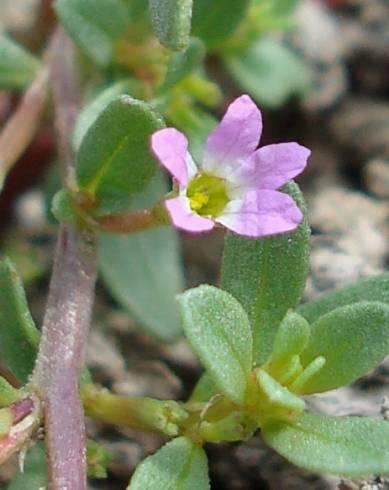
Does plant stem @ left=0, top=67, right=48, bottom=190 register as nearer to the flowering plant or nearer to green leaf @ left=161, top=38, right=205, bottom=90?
the flowering plant

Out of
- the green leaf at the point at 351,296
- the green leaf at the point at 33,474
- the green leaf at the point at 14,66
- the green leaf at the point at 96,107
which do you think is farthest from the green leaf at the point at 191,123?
the green leaf at the point at 33,474

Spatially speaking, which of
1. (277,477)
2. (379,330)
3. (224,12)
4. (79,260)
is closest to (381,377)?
(277,477)

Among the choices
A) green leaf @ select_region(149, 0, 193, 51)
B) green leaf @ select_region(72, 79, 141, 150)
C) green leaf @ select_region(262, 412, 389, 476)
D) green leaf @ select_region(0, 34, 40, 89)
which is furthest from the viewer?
green leaf @ select_region(0, 34, 40, 89)

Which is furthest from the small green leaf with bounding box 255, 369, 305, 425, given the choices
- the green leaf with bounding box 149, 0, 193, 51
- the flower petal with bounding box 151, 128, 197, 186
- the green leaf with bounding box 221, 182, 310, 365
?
the green leaf with bounding box 149, 0, 193, 51

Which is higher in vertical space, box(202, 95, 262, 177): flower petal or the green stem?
box(202, 95, 262, 177): flower petal

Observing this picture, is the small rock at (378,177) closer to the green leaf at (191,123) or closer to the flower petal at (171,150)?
the green leaf at (191,123)

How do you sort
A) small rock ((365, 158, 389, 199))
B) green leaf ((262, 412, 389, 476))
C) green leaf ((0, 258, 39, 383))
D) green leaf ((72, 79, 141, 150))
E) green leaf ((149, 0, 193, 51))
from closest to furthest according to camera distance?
green leaf ((262, 412, 389, 476)), green leaf ((149, 0, 193, 51)), green leaf ((0, 258, 39, 383)), green leaf ((72, 79, 141, 150)), small rock ((365, 158, 389, 199))

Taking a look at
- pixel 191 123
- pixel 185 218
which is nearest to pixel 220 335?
pixel 185 218

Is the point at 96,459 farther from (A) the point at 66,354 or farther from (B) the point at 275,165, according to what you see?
(B) the point at 275,165

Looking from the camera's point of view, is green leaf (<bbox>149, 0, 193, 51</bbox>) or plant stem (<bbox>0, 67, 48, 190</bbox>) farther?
plant stem (<bbox>0, 67, 48, 190</bbox>)
